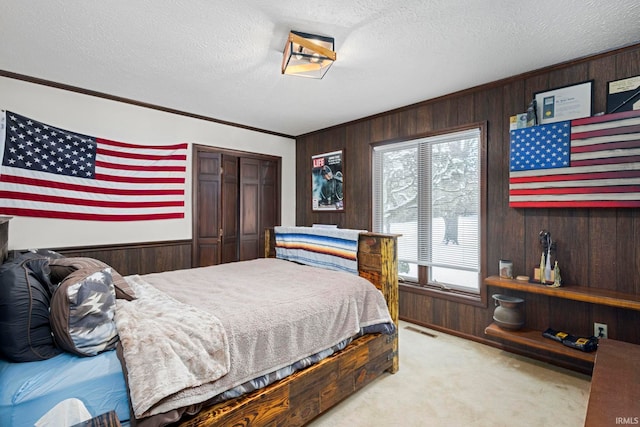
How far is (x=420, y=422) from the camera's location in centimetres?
195

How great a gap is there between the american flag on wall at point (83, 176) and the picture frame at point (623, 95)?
4.39m

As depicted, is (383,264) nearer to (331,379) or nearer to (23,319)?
(331,379)

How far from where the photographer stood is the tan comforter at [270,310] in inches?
61.3

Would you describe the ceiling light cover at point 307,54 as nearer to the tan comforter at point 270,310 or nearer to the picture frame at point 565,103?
the tan comforter at point 270,310

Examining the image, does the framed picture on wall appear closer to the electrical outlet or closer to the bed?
the bed

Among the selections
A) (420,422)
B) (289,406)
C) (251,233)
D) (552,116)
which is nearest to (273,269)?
(289,406)

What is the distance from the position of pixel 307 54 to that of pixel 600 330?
3.27 metres

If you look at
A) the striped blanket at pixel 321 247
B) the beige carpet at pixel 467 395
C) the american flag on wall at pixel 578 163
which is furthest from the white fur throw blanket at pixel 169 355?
the american flag on wall at pixel 578 163

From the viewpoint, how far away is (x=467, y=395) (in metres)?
2.24

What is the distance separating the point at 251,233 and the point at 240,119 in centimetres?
174

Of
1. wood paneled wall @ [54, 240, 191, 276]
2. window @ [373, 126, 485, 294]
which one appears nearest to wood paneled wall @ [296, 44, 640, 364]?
window @ [373, 126, 485, 294]

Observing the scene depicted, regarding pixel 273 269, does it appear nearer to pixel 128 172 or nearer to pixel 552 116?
pixel 128 172

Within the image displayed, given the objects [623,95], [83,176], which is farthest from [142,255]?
[623,95]

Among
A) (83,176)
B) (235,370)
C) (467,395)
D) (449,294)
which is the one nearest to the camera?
(235,370)
